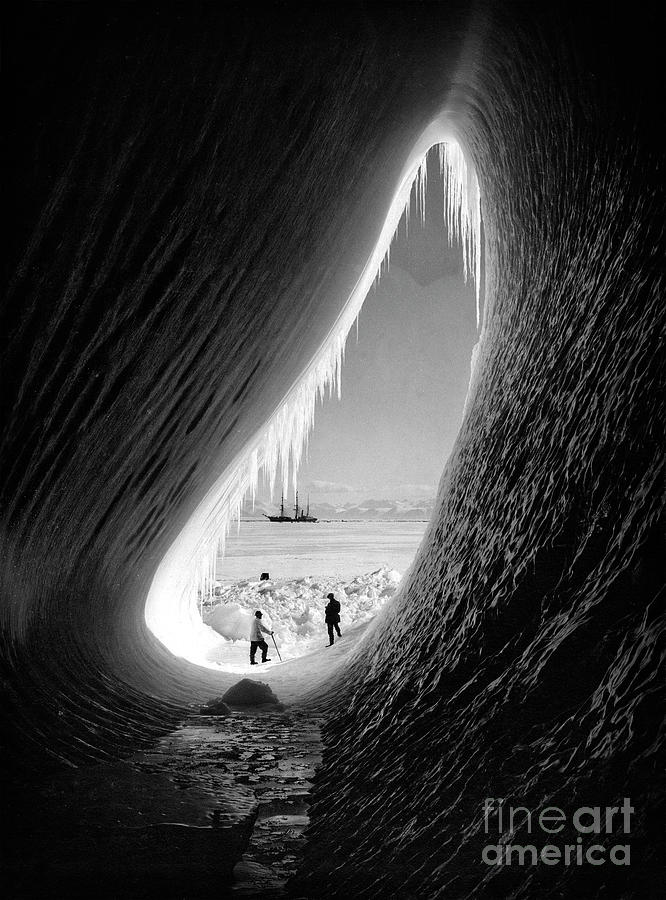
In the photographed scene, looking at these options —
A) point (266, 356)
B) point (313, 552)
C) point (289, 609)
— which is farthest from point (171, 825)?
point (313, 552)

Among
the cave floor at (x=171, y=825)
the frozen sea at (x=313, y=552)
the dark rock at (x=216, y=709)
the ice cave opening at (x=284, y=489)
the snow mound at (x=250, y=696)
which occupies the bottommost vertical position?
the cave floor at (x=171, y=825)

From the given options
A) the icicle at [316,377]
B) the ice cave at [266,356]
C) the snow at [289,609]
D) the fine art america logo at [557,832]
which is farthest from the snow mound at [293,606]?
the fine art america logo at [557,832]

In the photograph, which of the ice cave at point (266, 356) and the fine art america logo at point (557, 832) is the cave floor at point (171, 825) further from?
the fine art america logo at point (557, 832)

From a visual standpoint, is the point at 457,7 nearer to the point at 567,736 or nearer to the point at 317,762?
the point at 567,736

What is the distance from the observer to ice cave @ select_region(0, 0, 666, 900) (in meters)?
1.95

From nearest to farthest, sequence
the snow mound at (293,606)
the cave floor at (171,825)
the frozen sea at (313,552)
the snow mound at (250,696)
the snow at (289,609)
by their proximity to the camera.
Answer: the cave floor at (171,825), the snow mound at (250,696), the snow at (289,609), the snow mound at (293,606), the frozen sea at (313,552)

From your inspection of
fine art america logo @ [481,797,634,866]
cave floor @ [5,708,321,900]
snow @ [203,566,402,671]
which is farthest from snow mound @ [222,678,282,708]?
snow @ [203,566,402,671]

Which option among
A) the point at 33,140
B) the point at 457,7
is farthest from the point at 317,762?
the point at 457,7

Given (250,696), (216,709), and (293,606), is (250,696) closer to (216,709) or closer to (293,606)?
(216,709)

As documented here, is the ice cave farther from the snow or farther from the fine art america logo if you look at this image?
the snow

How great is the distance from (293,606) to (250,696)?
14.0 m

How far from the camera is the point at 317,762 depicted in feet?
13.0

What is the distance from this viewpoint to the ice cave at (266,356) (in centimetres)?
195

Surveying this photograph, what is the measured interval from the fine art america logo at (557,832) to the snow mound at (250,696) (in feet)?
14.3
